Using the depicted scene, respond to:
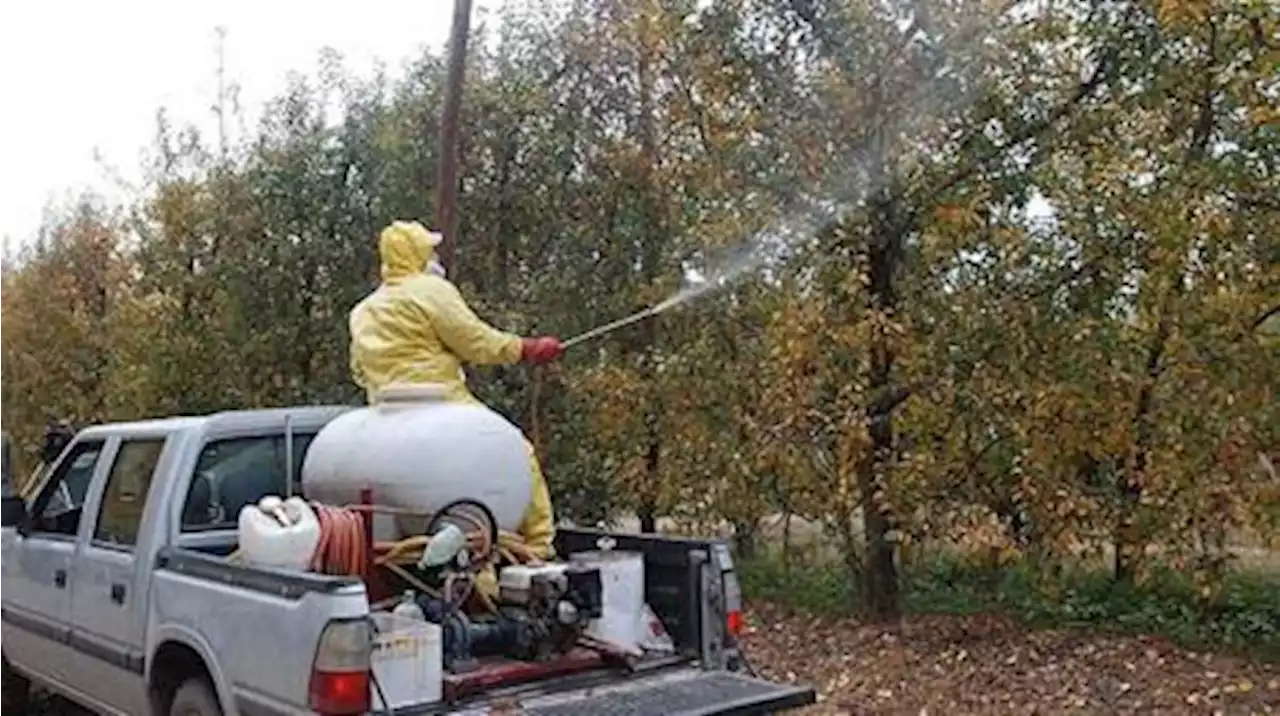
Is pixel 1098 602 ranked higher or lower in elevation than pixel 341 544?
lower

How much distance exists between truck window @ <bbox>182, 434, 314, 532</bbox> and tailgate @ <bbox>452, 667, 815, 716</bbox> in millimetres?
1721

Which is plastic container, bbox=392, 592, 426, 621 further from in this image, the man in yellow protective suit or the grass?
the grass

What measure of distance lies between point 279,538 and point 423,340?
1.13 m

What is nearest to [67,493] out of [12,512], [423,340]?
[12,512]

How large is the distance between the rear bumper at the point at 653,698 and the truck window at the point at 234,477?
5.56 ft

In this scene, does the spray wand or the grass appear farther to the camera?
the spray wand

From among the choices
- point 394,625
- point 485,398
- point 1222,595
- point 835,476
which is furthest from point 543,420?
point 394,625

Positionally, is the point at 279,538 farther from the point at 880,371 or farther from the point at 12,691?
the point at 880,371

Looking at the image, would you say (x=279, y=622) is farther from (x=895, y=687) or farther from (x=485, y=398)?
(x=485, y=398)

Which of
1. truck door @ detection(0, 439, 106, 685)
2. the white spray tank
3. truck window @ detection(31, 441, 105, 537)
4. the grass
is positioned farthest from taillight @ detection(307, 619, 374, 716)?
the grass

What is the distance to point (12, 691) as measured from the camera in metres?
6.99

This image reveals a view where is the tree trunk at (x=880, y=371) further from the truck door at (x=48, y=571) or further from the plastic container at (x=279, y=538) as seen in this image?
the truck door at (x=48, y=571)

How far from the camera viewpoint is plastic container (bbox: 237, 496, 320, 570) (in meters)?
4.46

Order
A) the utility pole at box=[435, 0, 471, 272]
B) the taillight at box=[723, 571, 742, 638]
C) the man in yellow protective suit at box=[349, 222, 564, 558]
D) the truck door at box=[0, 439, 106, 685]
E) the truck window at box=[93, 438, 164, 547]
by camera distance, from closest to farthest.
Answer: the taillight at box=[723, 571, 742, 638] → the man in yellow protective suit at box=[349, 222, 564, 558] → the truck window at box=[93, 438, 164, 547] → the truck door at box=[0, 439, 106, 685] → the utility pole at box=[435, 0, 471, 272]
